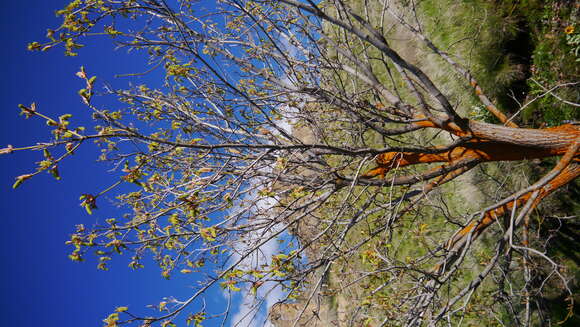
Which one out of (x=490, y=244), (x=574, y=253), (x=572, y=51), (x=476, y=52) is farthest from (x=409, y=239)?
(x=572, y=51)

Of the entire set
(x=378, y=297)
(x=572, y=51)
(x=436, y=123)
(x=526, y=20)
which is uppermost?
(x=526, y=20)

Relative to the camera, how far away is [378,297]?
4.26 m

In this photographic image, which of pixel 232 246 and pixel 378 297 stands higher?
pixel 232 246

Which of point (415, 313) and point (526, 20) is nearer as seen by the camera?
point (415, 313)

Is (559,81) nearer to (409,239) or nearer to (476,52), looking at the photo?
(476,52)

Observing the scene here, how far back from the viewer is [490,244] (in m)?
6.49

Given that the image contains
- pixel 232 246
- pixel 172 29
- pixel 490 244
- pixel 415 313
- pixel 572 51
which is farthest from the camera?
pixel 490 244

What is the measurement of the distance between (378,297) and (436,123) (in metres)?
1.97

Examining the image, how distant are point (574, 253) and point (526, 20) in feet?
11.7

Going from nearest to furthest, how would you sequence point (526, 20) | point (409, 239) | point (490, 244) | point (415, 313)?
point (415, 313)
point (526, 20)
point (490, 244)
point (409, 239)

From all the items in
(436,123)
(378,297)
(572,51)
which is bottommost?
(378,297)

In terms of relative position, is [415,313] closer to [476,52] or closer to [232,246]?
[232,246]

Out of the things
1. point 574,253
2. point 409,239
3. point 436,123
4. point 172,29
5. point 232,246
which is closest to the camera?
point 436,123

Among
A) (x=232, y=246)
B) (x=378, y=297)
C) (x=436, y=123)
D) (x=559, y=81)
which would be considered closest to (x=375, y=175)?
(x=436, y=123)
